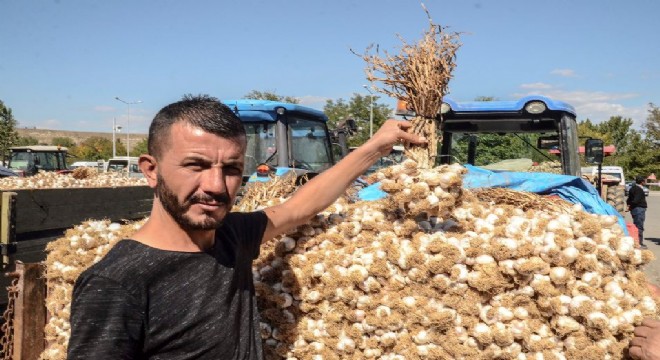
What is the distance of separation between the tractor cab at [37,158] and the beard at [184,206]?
21695mm

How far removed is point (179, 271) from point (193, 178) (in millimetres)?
293

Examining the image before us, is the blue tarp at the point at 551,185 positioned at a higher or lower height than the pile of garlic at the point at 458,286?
higher

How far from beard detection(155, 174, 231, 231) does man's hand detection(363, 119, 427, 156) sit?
885mm

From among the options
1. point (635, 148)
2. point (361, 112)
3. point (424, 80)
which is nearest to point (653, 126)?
point (635, 148)

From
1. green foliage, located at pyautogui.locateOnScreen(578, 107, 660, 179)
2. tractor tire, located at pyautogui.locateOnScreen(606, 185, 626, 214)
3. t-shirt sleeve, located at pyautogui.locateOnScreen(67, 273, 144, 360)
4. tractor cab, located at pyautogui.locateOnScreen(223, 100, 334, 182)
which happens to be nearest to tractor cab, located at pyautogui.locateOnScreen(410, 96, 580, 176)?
tractor cab, located at pyautogui.locateOnScreen(223, 100, 334, 182)

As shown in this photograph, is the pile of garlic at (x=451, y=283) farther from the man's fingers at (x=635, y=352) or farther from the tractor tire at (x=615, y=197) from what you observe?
the tractor tire at (x=615, y=197)

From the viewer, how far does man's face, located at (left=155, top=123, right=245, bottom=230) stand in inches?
59.6

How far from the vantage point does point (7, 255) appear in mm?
2938

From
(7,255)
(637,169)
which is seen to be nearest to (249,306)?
(7,255)

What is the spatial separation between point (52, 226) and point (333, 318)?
2374 millimetres

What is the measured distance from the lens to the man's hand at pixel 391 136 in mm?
2146

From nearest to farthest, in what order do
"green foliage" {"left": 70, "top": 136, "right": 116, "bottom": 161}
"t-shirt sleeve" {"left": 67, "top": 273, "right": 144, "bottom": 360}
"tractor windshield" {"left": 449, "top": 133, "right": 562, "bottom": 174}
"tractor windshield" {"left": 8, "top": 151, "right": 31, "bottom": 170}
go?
"t-shirt sleeve" {"left": 67, "top": 273, "right": 144, "bottom": 360} → "tractor windshield" {"left": 449, "top": 133, "right": 562, "bottom": 174} → "tractor windshield" {"left": 8, "top": 151, "right": 31, "bottom": 170} → "green foliage" {"left": 70, "top": 136, "right": 116, "bottom": 161}

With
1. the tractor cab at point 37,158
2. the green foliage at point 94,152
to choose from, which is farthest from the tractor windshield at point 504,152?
the green foliage at point 94,152

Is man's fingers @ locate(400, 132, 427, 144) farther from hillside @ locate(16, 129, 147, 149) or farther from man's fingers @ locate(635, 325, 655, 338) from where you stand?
hillside @ locate(16, 129, 147, 149)
